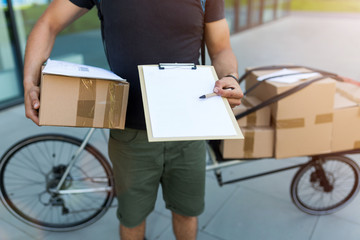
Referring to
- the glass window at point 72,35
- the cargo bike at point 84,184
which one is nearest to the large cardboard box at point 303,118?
the cargo bike at point 84,184

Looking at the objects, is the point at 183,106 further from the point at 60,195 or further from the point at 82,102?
the point at 60,195

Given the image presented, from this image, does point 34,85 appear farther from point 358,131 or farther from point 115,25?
point 358,131

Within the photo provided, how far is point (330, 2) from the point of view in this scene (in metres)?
25.8

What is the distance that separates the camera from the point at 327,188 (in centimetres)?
254

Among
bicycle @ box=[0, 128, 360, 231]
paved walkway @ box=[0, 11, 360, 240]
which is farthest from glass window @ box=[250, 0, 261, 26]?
bicycle @ box=[0, 128, 360, 231]

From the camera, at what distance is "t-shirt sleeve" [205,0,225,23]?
1550 millimetres

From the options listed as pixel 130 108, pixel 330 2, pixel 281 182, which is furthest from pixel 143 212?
pixel 330 2

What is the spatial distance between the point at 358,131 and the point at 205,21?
133cm

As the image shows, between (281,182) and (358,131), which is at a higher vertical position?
(358,131)

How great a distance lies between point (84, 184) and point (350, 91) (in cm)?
207

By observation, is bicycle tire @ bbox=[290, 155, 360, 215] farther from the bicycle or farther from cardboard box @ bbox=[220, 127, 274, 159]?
cardboard box @ bbox=[220, 127, 274, 159]

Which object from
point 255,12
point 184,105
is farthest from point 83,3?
point 255,12

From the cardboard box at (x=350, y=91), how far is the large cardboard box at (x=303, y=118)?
28cm

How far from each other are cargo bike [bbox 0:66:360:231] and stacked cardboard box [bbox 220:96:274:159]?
0.08 m
